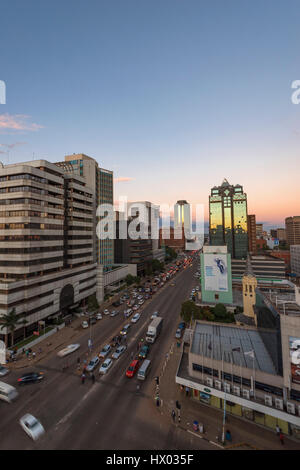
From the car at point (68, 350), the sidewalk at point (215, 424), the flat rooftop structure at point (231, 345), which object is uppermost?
the flat rooftop structure at point (231, 345)

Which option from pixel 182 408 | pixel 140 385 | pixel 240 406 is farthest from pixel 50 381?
pixel 240 406

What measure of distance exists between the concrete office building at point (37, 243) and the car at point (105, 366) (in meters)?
20.9

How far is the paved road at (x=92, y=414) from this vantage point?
23500 mm

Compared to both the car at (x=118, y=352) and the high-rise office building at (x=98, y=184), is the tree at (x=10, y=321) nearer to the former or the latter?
the car at (x=118, y=352)

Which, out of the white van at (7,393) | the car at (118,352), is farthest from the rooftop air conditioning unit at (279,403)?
the white van at (7,393)

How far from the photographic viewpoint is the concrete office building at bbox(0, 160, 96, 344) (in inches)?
1813

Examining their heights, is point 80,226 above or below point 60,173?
below

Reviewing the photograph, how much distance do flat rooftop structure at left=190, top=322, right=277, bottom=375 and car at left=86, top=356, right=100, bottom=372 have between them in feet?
58.1

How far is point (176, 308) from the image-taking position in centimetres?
6962

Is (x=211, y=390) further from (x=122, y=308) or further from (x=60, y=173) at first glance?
(x=60, y=173)

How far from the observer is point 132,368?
35.5 metres

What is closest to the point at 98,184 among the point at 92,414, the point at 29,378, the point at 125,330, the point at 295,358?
the point at 125,330

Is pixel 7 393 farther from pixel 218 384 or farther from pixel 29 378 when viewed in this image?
pixel 218 384

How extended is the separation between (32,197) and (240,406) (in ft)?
177
